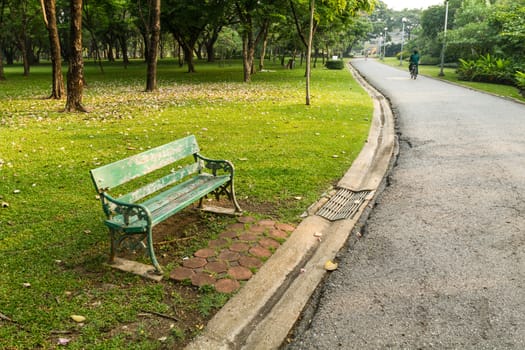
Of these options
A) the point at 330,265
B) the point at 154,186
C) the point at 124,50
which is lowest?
the point at 330,265

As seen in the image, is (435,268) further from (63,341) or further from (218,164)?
(63,341)

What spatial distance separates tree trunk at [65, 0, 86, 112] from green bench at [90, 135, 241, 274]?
8.04m

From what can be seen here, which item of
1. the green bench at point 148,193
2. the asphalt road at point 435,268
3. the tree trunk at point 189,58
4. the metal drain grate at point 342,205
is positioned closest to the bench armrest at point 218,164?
the green bench at point 148,193

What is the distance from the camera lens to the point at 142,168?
4.29 metres

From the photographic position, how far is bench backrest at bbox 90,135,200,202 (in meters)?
3.77

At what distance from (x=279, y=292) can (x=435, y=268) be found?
1.49 metres

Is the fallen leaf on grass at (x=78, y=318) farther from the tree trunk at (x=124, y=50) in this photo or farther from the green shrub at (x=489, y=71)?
the tree trunk at (x=124, y=50)

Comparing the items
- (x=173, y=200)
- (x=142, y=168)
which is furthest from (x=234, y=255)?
(x=142, y=168)

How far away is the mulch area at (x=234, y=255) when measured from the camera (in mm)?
3750

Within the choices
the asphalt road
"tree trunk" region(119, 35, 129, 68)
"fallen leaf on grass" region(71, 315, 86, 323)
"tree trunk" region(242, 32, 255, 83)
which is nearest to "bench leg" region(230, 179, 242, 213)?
the asphalt road

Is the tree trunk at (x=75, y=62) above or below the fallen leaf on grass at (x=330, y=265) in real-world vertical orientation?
above

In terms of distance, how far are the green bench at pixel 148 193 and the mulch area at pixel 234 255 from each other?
320mm

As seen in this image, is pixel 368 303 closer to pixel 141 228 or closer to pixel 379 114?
pixel 141 228

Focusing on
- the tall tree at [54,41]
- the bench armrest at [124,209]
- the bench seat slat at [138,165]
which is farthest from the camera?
the tall tree at [54,41]
